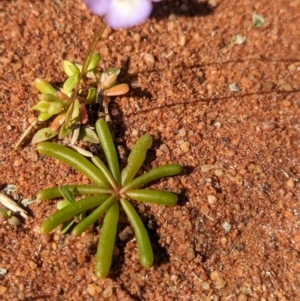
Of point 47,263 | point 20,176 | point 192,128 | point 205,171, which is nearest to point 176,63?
point 192,128

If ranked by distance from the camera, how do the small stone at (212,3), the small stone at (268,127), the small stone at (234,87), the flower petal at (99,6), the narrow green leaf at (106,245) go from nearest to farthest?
the flower petal at (99,6), the narrow green leaf at (106,245), the small stone at (268,127), the small stone at (234,87), the small stone at (212,3)

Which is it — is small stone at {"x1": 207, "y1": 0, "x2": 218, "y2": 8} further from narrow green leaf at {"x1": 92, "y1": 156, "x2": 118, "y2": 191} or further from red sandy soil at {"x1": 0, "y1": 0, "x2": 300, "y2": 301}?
narrow green leaf at {"x1": 92, "y1": 156, "x2": 118, "y2": 191}

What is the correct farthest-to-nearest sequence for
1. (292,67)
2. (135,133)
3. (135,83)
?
1. (292,67)
2. (135,83)
3. (135,133)

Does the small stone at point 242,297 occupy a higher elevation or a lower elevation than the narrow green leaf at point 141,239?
lower

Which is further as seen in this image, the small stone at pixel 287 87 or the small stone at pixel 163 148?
the small stone at pixel 287 87

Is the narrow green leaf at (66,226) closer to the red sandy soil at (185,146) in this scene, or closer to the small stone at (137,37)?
the red sandy soil at (185,146)

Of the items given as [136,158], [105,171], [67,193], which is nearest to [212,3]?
[136,158]

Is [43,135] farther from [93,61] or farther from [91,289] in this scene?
[91,289]

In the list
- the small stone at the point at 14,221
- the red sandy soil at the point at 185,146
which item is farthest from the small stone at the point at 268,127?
the small stone at the point at 14,221
